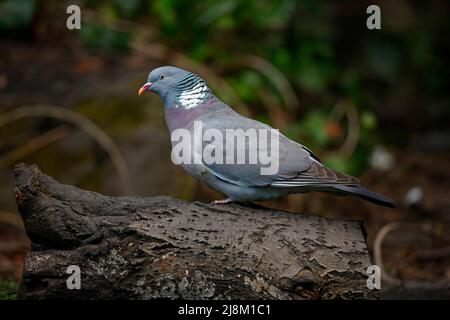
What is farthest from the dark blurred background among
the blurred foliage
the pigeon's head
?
the pigeon's head

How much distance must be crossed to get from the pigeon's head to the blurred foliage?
329cm

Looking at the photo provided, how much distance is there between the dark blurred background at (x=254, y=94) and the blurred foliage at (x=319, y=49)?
0.05 feet

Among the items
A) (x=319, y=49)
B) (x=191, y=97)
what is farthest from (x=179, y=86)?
(x=319, y=49)

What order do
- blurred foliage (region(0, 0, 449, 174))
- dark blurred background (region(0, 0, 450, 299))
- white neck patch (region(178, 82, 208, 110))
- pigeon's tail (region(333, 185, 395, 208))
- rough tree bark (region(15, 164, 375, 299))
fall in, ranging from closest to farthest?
rough tree bark (region(15, 164, 375, 299)), pigeon's tail (region(333, 185, 395, 208)), white neck patch (region(178, 82, 208, 110)), dark blurred background (region(0, 0, 450, 299)), blurred foliage (region(0, 0, 449, 174))

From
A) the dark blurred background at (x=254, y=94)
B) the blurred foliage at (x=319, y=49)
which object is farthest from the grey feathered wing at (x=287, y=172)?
the blurred foliage at (x=319, y=49)

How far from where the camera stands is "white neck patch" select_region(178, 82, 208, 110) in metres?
4.44

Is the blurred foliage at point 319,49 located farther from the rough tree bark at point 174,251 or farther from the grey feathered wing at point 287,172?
the rough tree bark at point 174,251

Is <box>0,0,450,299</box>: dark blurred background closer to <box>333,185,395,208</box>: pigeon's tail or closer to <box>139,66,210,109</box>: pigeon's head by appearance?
<box>333,185,395,208</box>: pigeon's tail

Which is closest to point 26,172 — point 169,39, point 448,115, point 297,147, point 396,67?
point 297,147

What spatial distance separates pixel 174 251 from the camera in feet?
11.9

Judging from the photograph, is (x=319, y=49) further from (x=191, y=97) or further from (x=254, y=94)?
(x=191, y=97)

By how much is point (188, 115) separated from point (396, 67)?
4.83 meters

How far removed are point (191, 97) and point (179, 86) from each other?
102 mm
